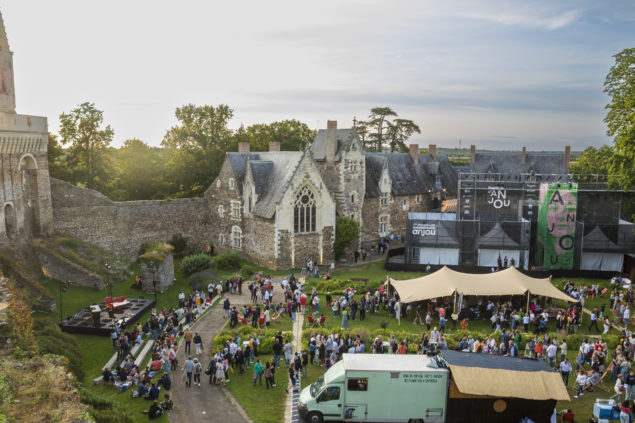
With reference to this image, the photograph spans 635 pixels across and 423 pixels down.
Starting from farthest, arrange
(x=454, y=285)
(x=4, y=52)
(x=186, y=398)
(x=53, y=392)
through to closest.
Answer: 1. (x=4, y=52)
2. (x=454, y=285)
3. (x=186, y=398)
4. (x=53, y=392)

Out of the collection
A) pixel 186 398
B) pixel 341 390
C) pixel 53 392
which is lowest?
pixel 186 398

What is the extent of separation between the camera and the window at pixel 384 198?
46.1 metres

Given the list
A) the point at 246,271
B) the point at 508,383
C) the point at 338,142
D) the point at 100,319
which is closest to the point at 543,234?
the point at 338,142

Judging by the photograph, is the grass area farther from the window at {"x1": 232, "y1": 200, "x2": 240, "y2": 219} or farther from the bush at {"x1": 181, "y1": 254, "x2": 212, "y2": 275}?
the window at {"x1": 232, "y1": 200, "x2": 240, "y2": 219}

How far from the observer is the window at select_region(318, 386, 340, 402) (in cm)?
1473

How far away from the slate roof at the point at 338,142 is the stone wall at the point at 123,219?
1076 centimetres

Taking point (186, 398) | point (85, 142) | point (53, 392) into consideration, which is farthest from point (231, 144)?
point (53, 392)

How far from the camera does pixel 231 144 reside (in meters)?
52.3

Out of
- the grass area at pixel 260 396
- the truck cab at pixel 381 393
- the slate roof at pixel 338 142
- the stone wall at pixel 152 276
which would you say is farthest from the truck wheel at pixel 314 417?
the slate roof at pixel 338 142

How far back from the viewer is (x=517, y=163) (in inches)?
2306

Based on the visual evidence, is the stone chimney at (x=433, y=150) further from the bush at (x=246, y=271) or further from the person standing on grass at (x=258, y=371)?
the person standing on grass at (x=258, y=371)

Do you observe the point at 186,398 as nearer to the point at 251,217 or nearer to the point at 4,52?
the point at 251,217

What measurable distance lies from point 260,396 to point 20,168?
2253 cm

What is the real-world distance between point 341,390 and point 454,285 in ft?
40.4
